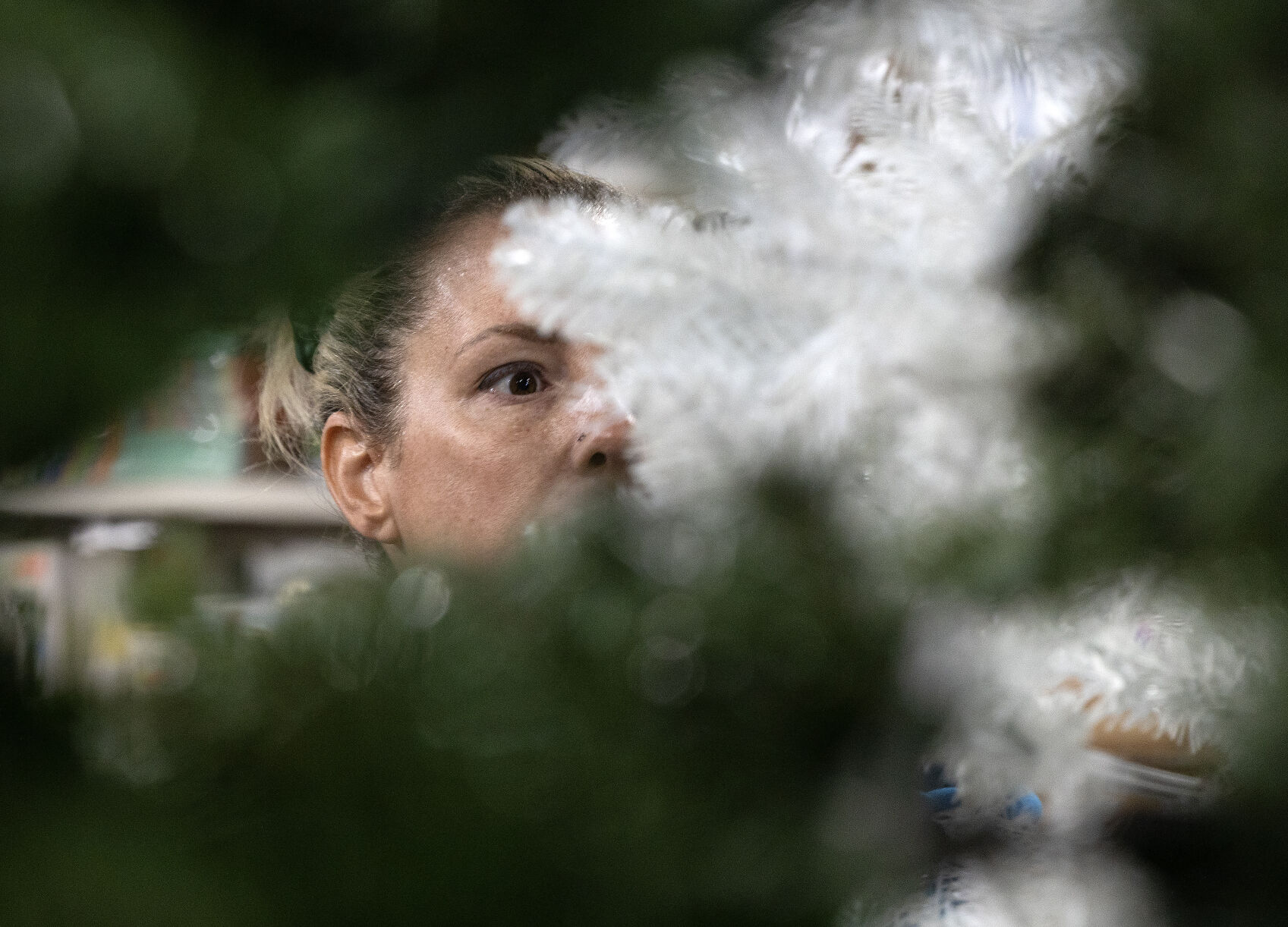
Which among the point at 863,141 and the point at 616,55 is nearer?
the point at 616,55

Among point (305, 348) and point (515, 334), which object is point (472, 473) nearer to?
point (515, 334)

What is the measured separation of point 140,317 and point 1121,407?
220 millimetres

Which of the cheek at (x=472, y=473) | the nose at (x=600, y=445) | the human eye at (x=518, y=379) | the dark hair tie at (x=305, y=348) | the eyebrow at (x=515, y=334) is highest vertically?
the dark hair tie at (x=305, y=348)

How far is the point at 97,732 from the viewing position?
0.15 meters

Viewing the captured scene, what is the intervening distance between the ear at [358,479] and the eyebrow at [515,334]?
14cm

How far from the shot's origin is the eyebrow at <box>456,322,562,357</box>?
0.68 meters

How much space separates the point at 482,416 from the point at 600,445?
14 centimetres

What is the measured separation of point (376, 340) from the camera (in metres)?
0.78

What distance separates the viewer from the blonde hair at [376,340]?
0.62 m

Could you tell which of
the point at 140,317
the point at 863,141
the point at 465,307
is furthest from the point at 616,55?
the point at 465,307

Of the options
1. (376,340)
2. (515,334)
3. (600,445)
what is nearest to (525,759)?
(600,445)

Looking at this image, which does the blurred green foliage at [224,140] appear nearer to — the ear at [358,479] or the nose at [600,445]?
the nose at [600,445]

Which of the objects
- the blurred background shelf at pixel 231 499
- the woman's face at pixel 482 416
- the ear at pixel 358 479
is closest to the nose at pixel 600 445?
the woman's face at pixel 482 416

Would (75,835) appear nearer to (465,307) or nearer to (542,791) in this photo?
(542,791)
